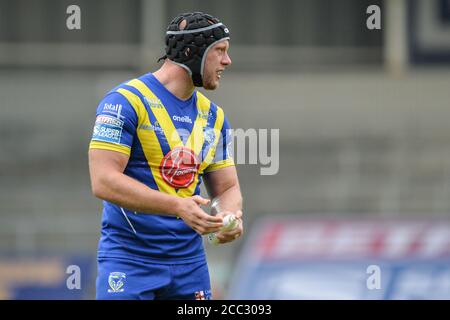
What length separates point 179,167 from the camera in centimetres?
505

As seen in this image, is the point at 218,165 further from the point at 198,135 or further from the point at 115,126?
the point at 115,126

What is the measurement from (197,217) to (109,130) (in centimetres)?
62

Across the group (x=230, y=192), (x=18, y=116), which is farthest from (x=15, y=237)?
(x=230, y=192)

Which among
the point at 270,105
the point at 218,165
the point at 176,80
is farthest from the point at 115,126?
the point at 270,105

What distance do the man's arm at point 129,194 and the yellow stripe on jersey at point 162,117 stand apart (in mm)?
308

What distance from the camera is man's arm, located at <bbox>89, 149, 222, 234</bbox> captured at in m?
4.64

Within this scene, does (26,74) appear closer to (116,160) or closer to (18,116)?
(18,116)

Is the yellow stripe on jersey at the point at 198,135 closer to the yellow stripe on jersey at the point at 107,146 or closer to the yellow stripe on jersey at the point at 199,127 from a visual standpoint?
the yellow stripe on jersey at the point at 199,127

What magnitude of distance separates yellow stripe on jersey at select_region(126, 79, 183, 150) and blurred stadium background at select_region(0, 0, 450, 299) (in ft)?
27.3

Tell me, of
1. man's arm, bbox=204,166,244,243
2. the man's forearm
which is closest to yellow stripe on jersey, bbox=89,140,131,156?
the man's forearm

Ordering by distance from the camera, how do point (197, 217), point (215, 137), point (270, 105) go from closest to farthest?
point (197, 217) → point (215, 137) → point (270, 105)

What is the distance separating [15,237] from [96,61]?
3133mm

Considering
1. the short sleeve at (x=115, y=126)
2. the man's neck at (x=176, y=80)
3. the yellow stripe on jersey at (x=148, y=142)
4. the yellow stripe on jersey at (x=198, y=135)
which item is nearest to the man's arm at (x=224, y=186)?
the yellow stripe on jersey at (x=198, y=135)

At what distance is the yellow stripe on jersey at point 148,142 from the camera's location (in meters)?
4.93
